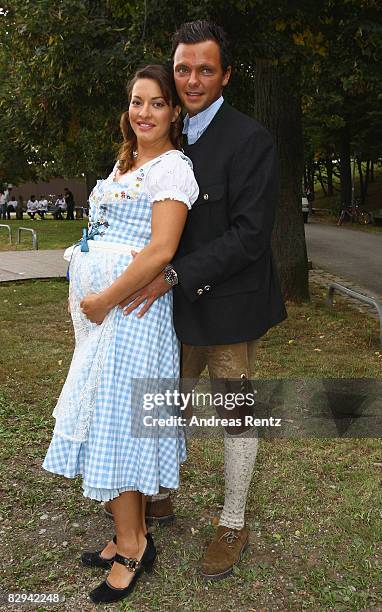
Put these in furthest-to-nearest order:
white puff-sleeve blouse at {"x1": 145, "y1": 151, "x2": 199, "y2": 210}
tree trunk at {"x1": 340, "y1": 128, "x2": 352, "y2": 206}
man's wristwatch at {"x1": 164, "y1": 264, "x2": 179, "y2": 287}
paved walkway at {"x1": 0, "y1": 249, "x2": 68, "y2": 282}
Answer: tree trunk at {"x1": 340, "y1": 128, "x2": 352, "y2": 206} → paved walkway at {"x1": 0, "y1": 249, "x2": 68, "y2": 282} → man's wristwatch at {"x1": 164, "y1": 264, "x2": 179, "y2": 287} → white puff-sleeve blouse at {"x1": 145, "y1": 151, "x2": 199, "y2": 210}

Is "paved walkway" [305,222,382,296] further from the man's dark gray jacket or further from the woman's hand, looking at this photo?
the woman's hand

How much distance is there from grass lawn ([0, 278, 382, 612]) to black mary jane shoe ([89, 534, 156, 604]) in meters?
→ 0.04

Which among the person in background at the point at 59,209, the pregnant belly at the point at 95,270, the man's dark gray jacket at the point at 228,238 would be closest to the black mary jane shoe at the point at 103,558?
the man's dark gray jacket at the point at 228,238

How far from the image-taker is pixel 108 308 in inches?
104

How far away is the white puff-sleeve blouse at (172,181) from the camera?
101 inches

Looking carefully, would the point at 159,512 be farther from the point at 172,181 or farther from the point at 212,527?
the point at 172,181

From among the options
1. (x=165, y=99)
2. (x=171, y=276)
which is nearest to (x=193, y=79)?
(x=165, y=99)

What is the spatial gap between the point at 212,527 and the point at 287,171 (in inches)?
250

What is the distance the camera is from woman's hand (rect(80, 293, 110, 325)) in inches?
104

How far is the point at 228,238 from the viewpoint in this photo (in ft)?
8.57

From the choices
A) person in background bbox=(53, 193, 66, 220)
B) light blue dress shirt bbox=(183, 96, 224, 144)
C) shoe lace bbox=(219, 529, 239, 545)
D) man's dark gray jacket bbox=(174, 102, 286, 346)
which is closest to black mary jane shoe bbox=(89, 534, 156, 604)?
shoe lace bbox=(219, 529, 239, 545)

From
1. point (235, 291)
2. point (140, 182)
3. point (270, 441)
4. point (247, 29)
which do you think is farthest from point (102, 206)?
point (247, 29)

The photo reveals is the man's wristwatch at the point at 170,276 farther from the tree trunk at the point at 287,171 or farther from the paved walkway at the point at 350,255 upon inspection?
the paved walkway at the point at 350,255

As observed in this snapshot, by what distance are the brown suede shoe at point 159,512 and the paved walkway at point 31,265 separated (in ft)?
28.5
